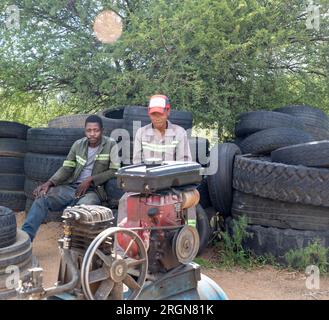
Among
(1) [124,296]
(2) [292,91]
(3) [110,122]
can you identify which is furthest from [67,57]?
(1) [124,296]

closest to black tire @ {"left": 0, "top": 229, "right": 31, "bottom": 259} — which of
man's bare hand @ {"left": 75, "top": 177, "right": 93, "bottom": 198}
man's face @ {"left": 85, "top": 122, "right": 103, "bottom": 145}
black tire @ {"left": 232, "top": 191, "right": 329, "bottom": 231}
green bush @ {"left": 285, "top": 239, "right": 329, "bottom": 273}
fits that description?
man's bare hand @ {"left": 75, "top": 177, "right": 93, "bottom": 198}

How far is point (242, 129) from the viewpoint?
247 inches

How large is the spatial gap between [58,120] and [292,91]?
12.5 ft

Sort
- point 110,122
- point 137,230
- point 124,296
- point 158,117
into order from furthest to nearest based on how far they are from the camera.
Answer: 1. point 110,122
2. point 158,117
3. point 137,230
4. point 124,296

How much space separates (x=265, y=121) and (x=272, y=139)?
1.17ft

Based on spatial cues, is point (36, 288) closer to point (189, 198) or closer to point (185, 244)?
point (185, 244)

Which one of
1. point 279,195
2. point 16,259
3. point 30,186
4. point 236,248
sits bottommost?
point 236,248

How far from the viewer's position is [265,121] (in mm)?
5988

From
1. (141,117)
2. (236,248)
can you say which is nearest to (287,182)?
(236,248)

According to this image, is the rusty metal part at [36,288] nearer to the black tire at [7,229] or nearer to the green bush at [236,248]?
the black tire at [7,229]

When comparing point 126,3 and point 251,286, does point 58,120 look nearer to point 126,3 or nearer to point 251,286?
point 126,3

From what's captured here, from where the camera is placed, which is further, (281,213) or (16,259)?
(281,213)

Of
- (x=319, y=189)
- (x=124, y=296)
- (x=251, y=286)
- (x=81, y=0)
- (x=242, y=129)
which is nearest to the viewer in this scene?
(x=124, y=296)

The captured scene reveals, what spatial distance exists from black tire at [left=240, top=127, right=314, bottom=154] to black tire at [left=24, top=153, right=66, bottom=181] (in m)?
2.45
